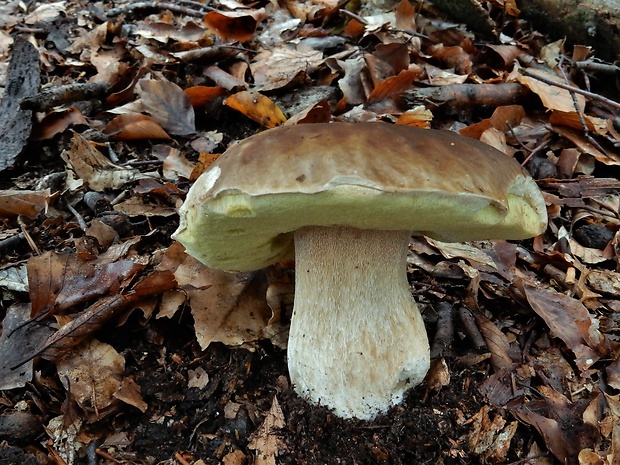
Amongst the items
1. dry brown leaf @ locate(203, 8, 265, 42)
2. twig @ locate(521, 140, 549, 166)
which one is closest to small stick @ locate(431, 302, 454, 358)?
twig @ locate(521, 140, 549, 166)

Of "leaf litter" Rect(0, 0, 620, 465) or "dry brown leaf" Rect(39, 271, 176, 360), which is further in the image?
"dry brown leaf" Rect(39, 271, 176, 360)

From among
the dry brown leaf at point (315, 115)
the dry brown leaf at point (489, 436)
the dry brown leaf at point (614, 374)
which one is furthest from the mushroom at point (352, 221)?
the dry brown leaf at point (315, 115)

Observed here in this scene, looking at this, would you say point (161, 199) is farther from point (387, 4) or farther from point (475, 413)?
point (387, 4)

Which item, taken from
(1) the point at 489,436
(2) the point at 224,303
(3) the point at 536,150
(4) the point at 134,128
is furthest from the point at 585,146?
(4) the point at 134,128

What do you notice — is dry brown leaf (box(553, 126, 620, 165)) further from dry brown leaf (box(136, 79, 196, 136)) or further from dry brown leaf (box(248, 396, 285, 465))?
dry brown leaf (box(248, 396, 285, 465))

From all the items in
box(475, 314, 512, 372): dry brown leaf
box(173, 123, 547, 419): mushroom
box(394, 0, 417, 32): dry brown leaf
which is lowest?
box(475, 314, 512, 372): dry brown leaf
